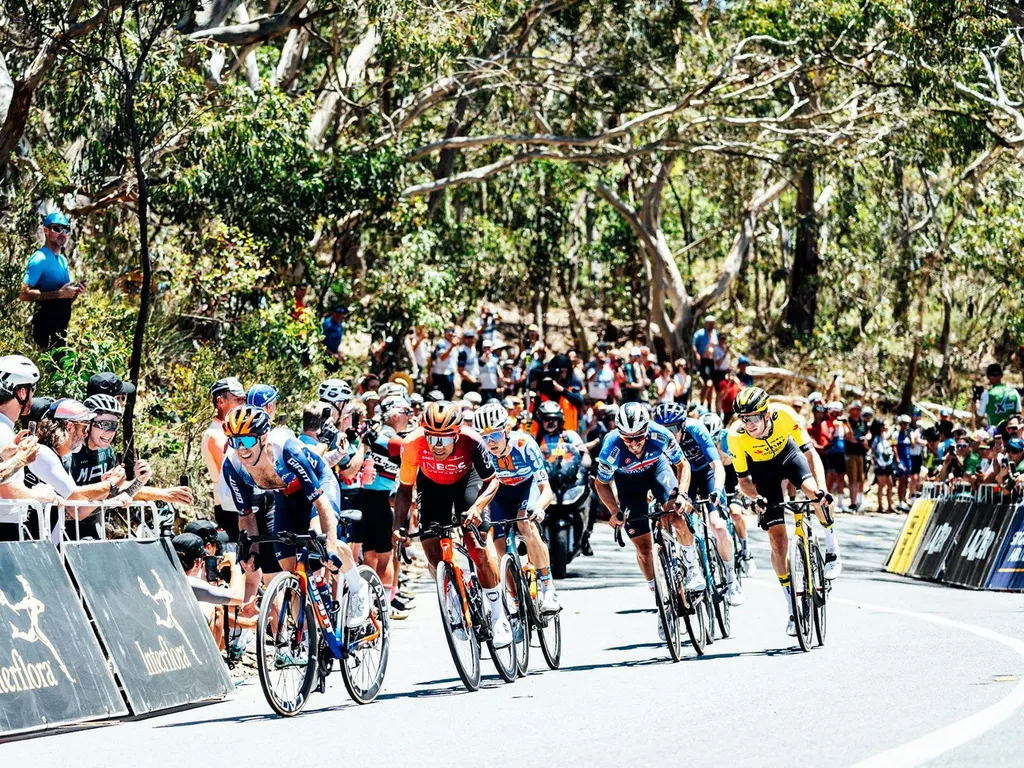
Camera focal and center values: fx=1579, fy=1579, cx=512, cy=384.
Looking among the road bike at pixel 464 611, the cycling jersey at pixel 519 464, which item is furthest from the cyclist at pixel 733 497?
the road bike at pixel 464 611

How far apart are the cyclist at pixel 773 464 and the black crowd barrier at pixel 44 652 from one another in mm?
5691

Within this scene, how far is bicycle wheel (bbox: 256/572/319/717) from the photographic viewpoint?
374 inches

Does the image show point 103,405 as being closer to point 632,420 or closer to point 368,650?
point 368,650

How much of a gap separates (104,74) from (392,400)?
778 centimetres

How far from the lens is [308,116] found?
2411cm

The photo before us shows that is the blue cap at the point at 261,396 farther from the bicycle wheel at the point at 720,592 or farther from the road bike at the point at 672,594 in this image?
the bicycle wheel at the point at 720,592

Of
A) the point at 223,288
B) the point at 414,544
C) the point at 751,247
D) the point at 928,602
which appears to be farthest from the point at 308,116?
the point at 751,247

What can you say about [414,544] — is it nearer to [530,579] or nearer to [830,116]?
[530,579]

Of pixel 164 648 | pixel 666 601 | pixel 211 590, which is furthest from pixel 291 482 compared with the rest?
pixel 666 601

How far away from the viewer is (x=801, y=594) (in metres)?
12.4

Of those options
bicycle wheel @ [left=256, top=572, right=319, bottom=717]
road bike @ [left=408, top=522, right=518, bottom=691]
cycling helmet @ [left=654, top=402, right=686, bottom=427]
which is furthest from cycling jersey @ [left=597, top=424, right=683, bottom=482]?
bicycle wheel @ [left=256, top=572, right=319, bottom=717]

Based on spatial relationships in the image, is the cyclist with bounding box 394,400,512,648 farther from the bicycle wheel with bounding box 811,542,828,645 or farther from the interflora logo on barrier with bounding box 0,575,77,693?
the interflora logo on barrier with bounding box 0,575,77,693

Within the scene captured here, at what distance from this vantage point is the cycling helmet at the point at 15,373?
33.9ft

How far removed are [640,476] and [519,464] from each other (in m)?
1.30
